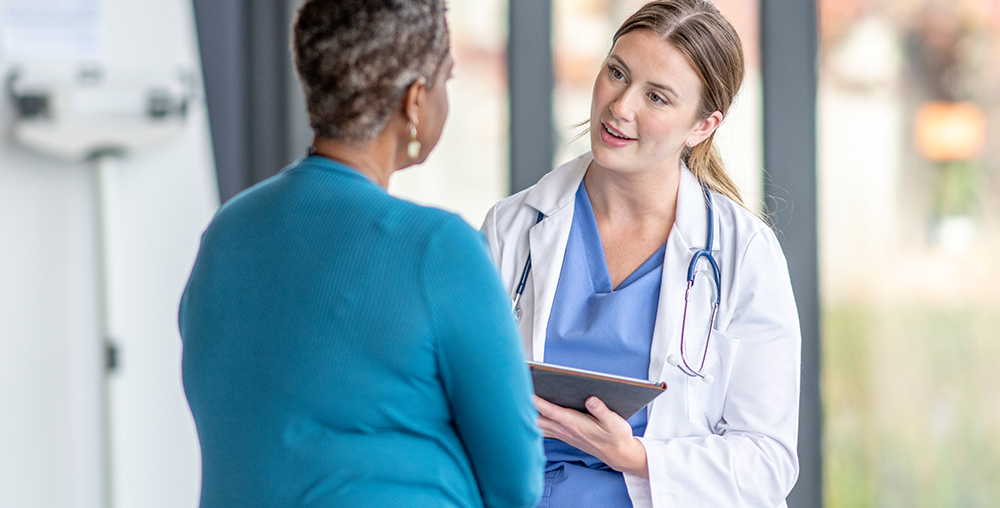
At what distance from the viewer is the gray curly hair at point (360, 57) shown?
2.65 feet

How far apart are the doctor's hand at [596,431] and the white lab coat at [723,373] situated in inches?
1.9

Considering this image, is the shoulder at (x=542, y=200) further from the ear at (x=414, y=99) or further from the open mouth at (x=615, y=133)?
the ear at (x=414, y=99)

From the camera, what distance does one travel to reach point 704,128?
152 cm

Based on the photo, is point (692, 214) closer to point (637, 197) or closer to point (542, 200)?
point (637, 197)

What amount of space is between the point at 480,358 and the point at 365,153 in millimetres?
246

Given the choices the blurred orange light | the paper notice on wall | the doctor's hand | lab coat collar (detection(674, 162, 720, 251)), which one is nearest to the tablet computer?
the doctor's hand

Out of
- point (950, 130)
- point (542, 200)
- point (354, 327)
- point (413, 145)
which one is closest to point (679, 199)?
point (542, 200)

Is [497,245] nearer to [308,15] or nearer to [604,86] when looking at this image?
[604,86]

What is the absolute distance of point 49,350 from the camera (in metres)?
2.39

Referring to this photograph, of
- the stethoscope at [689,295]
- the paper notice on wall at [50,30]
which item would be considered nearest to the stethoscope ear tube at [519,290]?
the stethoscope at [689,295]

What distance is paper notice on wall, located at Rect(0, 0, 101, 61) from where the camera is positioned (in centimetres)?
229

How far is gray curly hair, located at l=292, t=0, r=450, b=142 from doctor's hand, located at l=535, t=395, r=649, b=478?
1.86ft

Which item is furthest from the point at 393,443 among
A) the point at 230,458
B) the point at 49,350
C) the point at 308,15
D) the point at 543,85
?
the point at 49,350

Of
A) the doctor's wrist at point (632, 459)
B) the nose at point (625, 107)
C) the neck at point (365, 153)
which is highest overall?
the nose at point (625, 107)
